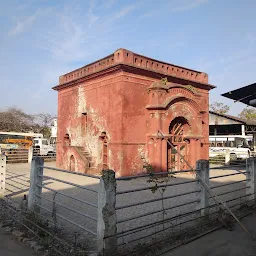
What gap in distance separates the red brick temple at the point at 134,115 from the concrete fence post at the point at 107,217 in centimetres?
742

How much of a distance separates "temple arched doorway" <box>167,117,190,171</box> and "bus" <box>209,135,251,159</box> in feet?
31.3

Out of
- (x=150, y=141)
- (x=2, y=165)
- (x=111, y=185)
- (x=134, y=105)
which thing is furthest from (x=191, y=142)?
(x=111, y=185)

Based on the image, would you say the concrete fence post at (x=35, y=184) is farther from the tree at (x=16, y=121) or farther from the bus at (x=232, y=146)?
the tree at (x=16, y=121)

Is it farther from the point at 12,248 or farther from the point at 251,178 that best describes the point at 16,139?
the point at 251,178

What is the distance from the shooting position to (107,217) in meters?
3.76

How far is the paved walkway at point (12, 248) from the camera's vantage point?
4.19 meters

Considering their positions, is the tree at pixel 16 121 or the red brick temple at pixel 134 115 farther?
the tree at pixel 16 121

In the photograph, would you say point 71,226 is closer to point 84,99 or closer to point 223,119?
point 84,99

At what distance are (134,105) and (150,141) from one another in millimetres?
1820

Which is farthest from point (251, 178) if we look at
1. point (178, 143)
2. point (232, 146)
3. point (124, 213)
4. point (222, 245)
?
point (232, 146)

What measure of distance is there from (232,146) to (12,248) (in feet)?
84.4

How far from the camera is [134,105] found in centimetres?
1182

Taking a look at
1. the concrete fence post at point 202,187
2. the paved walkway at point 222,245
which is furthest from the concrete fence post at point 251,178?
the concrete fence post at point 202,187

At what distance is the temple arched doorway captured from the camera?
13.1 m
